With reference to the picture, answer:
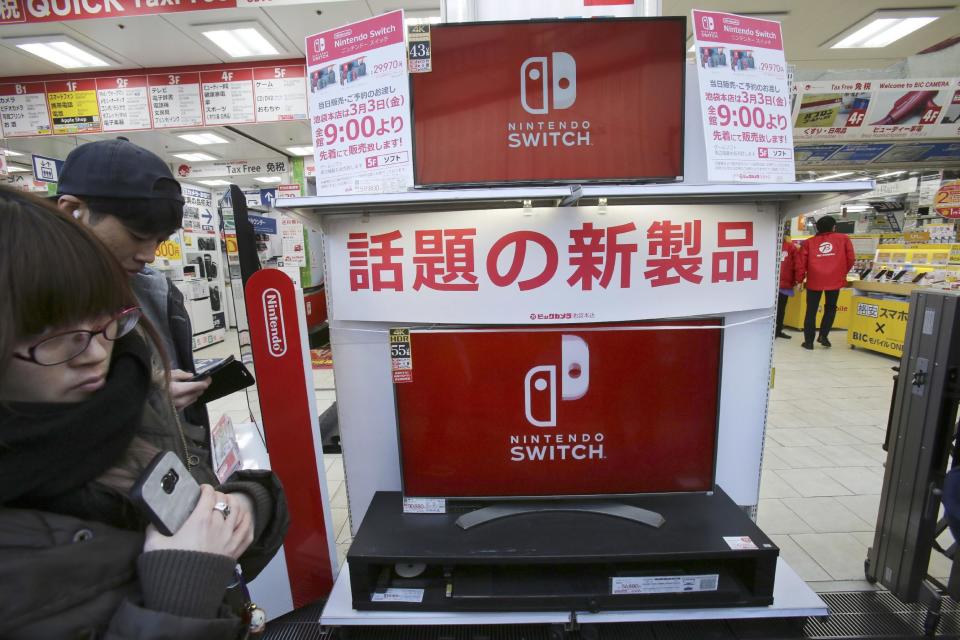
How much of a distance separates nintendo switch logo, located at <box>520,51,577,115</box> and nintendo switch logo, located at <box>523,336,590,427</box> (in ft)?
2.53

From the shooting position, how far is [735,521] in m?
1.53

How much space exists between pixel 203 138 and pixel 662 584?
8461 mm

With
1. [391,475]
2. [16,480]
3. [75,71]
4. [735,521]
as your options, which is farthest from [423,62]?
[75,71]

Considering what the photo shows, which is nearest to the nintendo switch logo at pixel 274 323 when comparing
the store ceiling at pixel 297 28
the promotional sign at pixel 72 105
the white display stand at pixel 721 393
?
the white display stand at pixel 721 393

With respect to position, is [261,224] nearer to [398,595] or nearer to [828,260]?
[398,595]

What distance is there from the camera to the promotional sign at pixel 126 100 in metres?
4.80

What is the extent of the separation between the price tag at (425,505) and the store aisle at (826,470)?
165 centimetres

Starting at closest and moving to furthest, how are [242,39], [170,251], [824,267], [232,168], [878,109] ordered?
[242,39] → [878,109] → [824,267] → [170,251] → [232,168]

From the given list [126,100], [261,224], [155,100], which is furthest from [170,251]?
[261,224]

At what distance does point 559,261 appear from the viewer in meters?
1.58

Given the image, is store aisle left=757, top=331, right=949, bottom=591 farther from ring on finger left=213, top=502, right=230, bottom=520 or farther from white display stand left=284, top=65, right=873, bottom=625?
ring on finger left=213, top=502, right=230, bottom=520

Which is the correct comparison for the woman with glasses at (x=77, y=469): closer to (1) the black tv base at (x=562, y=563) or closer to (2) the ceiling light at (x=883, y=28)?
(1) the black tv base at (x=562, y=563)

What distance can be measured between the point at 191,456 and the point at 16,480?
385mm

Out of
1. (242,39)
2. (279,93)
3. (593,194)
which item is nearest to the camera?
(593,194)
